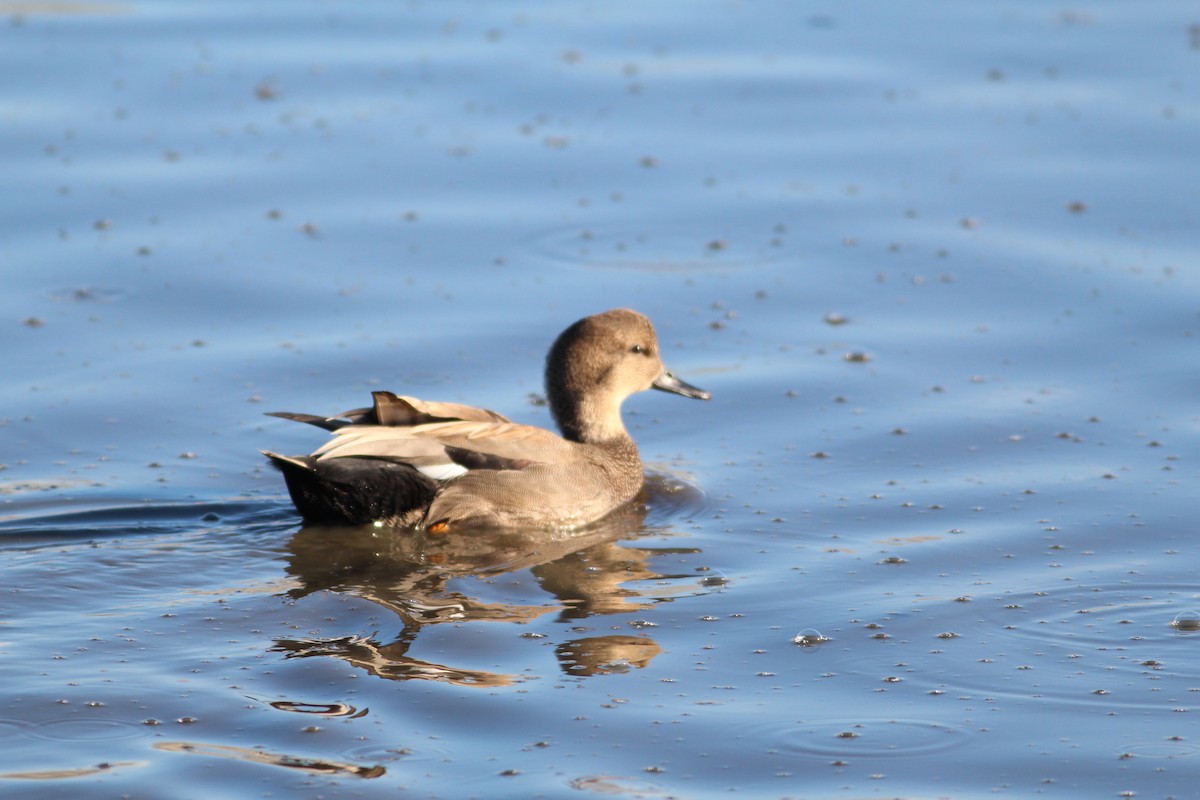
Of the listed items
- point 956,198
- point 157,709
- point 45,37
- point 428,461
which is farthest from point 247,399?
point 45,37

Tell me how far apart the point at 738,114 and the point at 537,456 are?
238 inches

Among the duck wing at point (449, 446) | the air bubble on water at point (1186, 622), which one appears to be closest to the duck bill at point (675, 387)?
the duck wing at point (449, 446)

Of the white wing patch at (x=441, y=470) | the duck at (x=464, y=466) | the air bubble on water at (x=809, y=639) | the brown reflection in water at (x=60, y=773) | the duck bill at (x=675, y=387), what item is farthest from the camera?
the duck bill at (x=675, y=387)

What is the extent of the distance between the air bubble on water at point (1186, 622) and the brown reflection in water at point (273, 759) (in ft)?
10.5

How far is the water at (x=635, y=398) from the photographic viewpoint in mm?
6062

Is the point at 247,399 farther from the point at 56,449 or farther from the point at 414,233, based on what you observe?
the point at 414,233

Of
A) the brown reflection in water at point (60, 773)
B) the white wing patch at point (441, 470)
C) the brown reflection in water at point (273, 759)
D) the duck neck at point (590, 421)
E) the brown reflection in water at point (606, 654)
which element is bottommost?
the brown reflection in water at point (60, 773)

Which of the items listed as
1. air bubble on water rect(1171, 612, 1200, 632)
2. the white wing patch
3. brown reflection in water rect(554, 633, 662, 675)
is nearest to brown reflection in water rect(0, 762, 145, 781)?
brown reflection in water rect(554, 633, 662, 675)

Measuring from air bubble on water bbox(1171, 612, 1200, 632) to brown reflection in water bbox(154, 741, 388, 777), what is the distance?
10.5 feet

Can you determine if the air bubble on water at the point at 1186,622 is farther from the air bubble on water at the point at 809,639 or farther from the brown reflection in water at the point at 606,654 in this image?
the brown reflection in water at the point at 606,654

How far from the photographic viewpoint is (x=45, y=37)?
1507 centimetres

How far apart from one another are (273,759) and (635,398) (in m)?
4.94

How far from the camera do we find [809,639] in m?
6.82

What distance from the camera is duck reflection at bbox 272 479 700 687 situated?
665cm
